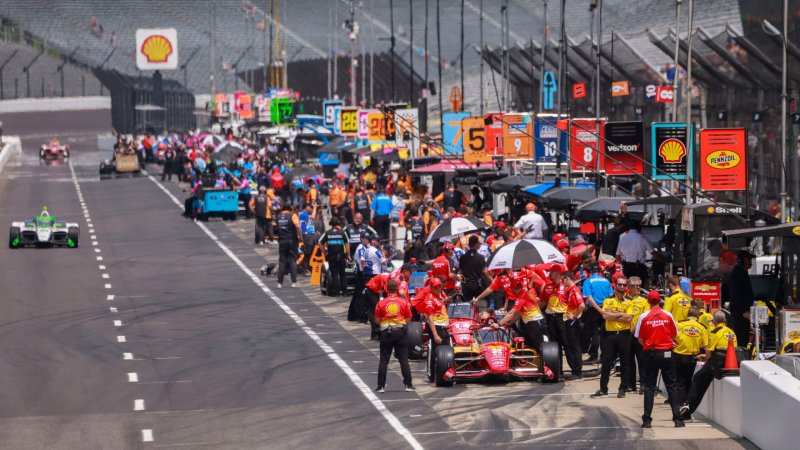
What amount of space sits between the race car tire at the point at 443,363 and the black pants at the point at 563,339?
1.61 metres

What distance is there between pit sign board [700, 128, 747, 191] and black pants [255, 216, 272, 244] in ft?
65.3

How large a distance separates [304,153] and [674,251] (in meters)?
54.6

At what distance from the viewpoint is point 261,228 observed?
42.6 meters

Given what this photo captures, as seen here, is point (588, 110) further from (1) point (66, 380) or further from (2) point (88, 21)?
(2) point (88, 21)

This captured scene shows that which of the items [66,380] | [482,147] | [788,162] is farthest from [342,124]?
[66,380]

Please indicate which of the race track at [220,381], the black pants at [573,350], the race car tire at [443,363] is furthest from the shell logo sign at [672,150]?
the race car tire at [443,363]

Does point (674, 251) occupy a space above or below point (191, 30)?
below

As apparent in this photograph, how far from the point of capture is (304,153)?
78.1 metres

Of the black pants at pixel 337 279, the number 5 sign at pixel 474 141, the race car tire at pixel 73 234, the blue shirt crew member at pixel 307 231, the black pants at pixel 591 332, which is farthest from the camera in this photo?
the race car tire at pixel 73 234

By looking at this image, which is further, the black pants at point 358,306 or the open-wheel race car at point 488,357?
the black pants at point 358,306

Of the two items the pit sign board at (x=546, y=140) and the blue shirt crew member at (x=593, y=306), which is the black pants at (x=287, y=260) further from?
the blue shirt crew member at (x=593, y=306)

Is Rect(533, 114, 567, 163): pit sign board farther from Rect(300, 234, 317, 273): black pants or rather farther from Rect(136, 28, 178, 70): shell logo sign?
Rect(136, 28, 178, 70): shell logo sign

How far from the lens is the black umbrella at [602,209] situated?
27819 mm

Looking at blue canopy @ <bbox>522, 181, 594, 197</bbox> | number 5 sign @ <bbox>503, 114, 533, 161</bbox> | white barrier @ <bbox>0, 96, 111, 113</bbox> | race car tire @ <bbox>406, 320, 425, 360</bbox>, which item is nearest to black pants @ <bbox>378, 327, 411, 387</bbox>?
race car tire @ <bbox>406, 320, 425, 360</bbox>
